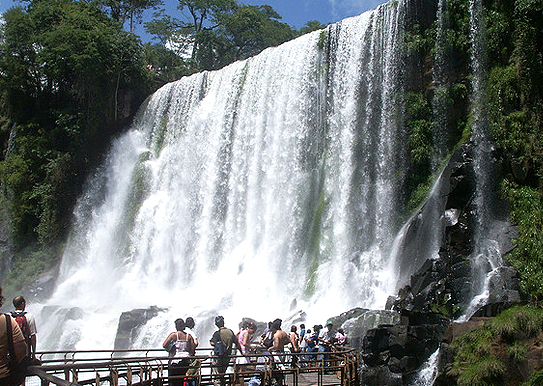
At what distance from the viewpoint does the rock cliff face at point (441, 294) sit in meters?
12.6

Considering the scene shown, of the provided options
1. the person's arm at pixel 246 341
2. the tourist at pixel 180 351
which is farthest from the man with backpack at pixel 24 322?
the person's arm at pixel 246 341

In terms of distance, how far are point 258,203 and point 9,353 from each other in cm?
1965

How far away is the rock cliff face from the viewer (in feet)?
41.4

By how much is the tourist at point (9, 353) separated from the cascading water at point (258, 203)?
13.4m

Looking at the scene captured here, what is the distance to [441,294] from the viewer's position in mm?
14648

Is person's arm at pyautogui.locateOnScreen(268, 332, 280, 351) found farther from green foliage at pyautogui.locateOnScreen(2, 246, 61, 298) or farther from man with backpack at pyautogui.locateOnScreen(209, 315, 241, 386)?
green foliage at pyautogui.locateOnScreen(2, 246, 61, 298)

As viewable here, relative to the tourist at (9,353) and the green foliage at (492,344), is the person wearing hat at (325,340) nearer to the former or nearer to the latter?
the green foliage at (492,344)

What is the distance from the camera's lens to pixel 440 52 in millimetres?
20547

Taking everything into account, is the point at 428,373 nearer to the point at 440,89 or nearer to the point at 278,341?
the point at 278,341

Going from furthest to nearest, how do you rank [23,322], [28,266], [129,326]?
[28,266]
[129,326]
[23,322]

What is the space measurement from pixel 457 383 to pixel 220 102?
2058cm

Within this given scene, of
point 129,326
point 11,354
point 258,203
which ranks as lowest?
point 129,326

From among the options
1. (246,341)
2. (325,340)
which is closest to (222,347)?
(246,341)

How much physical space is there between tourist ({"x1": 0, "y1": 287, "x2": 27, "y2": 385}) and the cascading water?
13.4 meters
